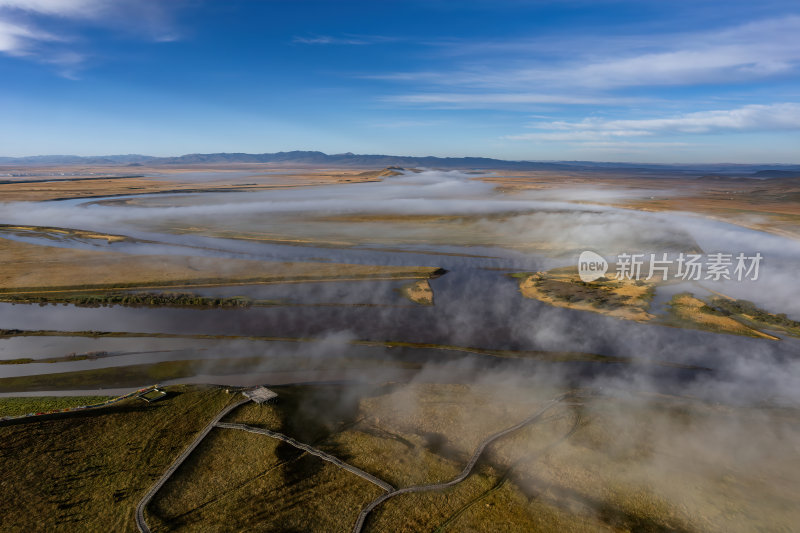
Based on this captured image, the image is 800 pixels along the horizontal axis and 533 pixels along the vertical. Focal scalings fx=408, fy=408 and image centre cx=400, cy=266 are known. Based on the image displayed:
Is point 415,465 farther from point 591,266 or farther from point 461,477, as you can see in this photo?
point 591,266

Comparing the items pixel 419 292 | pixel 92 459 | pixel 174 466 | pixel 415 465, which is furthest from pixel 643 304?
pixel 92 459

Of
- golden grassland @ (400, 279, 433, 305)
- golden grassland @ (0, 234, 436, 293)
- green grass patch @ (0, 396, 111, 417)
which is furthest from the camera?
golden grassland @ (0, 234, 436, 293)

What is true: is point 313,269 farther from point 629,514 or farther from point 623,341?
point 629,514

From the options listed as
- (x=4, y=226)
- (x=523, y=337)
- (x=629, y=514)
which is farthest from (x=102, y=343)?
(x=4, y=226)

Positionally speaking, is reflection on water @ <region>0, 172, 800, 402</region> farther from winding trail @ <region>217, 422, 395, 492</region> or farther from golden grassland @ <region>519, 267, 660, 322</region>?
winding trail @ <region>217, 422, 395, 492</region>

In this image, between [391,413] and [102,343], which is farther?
[102,343]

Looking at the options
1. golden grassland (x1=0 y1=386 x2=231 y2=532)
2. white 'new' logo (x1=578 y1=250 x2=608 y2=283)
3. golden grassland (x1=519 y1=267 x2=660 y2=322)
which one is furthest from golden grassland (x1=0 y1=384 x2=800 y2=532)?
white 'new' logo (x1=578 y1=250 x2=608 y2=283)

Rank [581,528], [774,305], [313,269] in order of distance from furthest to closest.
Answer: [313,269], [774,305], [581,528]
